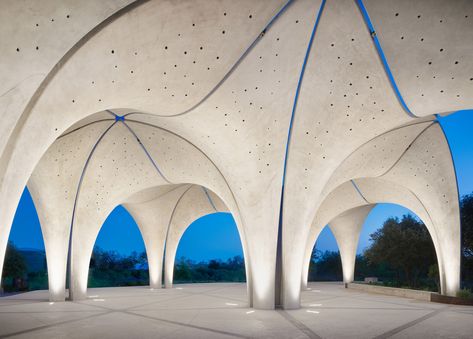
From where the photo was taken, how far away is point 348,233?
30922 millimetres

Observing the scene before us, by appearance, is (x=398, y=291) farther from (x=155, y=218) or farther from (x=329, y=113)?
(x=155, y=218)

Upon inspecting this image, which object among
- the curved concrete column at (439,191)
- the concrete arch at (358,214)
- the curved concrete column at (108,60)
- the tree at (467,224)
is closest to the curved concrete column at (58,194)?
the curved concrete column at (108,60)

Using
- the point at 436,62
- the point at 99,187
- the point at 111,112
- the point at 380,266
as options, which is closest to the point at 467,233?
the point at 436,62

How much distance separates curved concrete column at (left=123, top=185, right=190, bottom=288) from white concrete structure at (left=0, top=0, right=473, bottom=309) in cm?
630

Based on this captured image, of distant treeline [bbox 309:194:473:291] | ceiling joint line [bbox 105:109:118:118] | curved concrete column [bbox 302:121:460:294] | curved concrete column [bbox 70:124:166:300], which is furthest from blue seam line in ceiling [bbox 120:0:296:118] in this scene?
distant treeline [bbox 309:194:473:291]

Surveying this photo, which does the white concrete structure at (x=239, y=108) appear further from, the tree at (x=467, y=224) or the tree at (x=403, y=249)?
the tree at (x=403, y=249)

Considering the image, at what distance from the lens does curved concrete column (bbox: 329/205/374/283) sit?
30062 mm

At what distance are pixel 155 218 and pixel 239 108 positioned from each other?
16549mm

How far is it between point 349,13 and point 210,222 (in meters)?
104

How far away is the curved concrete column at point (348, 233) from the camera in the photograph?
98.6 feet

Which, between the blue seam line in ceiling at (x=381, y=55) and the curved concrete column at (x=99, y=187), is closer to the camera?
the blue seam line in ceiling at (x=381, y=55)

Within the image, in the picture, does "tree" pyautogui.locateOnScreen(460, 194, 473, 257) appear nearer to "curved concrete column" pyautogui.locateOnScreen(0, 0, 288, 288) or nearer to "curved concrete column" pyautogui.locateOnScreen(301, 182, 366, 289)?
"curved concrete column" pyautogui.locateOnScreen(301, 182, 366, 289)

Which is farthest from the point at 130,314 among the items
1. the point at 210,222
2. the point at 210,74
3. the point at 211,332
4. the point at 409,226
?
the point at 210,222

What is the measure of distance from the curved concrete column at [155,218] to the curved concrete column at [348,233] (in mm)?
13009
